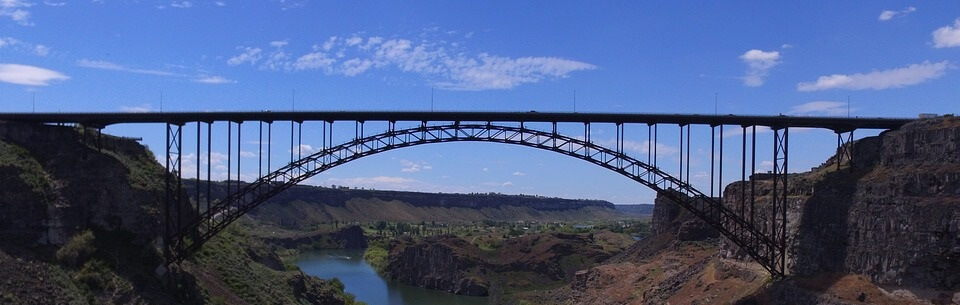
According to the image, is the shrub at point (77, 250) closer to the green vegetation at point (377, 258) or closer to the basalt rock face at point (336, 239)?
the green vegetation at point (377, 258)

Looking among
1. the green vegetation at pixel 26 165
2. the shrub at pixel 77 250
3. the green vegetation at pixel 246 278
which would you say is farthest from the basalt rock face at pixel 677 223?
the green vegetation at pixel 26 165

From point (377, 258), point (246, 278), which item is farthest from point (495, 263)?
point (246, 278)

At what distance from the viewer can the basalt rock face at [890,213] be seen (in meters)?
31.4

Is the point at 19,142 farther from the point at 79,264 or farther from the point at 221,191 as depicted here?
the point at 221,191

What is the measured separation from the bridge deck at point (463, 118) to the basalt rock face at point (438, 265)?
2249 inches

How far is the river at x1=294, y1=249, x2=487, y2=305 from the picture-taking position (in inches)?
3529

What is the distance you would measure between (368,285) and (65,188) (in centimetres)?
6890

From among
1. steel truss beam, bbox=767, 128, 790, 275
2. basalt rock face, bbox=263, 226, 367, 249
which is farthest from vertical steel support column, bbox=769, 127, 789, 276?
basalt rock face, bbox=263, 226, 367, 249

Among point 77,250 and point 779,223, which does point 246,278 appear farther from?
point 779,223

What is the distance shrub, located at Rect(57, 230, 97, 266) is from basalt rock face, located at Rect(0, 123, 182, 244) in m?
1.13

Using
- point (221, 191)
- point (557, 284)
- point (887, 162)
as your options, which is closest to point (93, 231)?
point (887, 162)

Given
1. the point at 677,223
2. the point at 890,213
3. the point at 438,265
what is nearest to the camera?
the point at 890,213

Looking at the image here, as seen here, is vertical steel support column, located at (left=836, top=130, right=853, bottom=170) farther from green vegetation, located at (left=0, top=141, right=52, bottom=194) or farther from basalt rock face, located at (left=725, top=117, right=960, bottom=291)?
green vegetation, located at (left=0, top=141, right=52, bottom=194)

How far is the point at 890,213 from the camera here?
33906 mm
